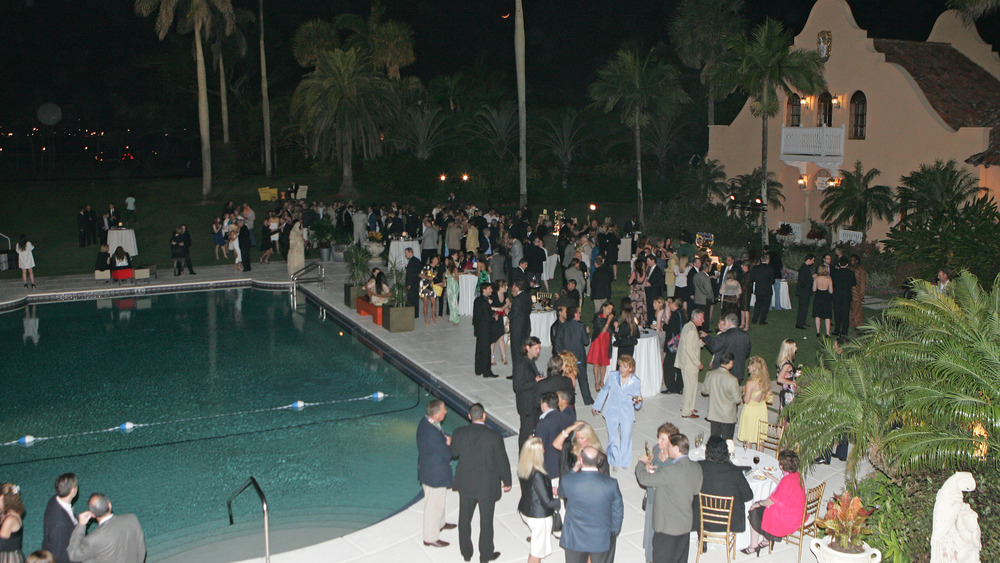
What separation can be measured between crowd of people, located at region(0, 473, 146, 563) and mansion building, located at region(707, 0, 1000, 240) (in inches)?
826

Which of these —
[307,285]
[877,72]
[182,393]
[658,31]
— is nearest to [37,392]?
[182,393]

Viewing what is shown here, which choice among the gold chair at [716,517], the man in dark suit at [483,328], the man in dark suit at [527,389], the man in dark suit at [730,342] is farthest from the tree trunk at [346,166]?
the gold chair at [716,517]

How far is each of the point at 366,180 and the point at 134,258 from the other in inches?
604

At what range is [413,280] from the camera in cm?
1587

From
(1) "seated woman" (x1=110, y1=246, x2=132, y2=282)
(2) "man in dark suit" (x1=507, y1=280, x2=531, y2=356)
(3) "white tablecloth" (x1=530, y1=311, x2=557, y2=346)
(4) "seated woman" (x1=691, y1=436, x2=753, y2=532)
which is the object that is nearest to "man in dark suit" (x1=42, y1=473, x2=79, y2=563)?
(4) "seated woman" (x1=691, y1=436, x2=753, y2=532)

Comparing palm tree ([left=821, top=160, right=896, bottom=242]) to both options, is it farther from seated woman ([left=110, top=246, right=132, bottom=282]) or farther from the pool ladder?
seated woman ([left=110, top=246, right=132, bottom=282])

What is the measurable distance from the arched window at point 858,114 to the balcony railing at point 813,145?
1.36 ft

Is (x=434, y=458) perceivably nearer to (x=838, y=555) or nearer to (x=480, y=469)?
(x=480, y=469)

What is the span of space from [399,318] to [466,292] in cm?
164

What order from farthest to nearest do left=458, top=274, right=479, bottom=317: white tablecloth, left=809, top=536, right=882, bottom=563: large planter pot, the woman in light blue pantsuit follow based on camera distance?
left=458, top=274, right=479, bottom=317: white tablecloth → the woman in light blue pantsuit → left=809, top=536, right=882, bottom=563: large planter pot

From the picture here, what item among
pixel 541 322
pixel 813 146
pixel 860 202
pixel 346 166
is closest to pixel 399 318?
pixel 541 322

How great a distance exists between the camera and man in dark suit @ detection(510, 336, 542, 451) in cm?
816

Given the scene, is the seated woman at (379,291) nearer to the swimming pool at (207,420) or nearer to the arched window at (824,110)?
the swimming pool at (207,420)

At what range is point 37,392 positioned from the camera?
12953mm
